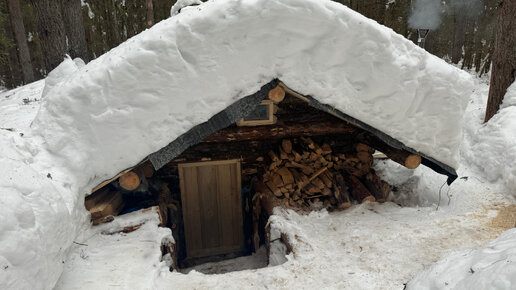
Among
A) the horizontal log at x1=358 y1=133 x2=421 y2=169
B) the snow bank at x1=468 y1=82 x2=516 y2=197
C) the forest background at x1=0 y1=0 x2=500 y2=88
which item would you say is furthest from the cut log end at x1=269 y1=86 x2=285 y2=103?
the forest background at x1=0 y1=0 x2=500 y2=88

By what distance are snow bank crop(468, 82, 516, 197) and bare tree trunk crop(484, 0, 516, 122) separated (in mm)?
187

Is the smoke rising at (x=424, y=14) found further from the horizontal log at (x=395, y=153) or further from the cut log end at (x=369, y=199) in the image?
the cut log end at (x=369, y=199)

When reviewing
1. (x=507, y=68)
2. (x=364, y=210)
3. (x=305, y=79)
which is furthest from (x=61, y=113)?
(x=507, y=68)

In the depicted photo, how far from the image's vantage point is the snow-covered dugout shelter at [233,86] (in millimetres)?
3221

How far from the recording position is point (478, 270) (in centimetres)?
152

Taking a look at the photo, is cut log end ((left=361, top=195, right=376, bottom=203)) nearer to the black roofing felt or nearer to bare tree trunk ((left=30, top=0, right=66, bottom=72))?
the black roofing felt

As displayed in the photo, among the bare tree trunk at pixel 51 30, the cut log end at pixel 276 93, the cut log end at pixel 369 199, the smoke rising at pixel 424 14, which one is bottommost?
the cut log end at pixel 369 199

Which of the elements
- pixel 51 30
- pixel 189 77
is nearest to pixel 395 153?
pixel 189 77

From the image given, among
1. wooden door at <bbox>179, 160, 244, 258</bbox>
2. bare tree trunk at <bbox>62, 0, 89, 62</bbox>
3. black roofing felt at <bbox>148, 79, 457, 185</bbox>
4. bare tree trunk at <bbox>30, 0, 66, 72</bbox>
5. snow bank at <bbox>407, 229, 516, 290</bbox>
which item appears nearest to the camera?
snow bank at <bbox>407, 229, 516, 290</bbox>

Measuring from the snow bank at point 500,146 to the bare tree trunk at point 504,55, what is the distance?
0.61 ft

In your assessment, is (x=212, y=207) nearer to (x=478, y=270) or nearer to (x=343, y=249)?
(x=343, y=249)

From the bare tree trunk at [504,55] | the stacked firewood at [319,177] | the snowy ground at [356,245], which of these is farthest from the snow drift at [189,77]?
the bare tree trunk at [504,55]

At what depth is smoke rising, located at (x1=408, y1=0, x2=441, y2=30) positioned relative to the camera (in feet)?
44.5

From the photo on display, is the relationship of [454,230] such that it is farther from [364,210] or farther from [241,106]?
[241,106]
